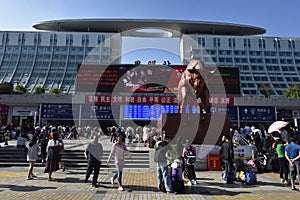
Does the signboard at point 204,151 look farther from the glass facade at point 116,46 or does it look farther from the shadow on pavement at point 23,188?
the glass facade at point 116,46

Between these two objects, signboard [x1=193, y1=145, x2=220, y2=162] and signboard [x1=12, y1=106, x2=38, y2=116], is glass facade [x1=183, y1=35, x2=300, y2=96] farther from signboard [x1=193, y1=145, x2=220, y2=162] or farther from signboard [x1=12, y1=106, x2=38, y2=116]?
signboard [x1=193, y1=145, x2=220, y2=162]

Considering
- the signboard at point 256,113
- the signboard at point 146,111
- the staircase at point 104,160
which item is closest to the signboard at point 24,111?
the signboard at point 146,111

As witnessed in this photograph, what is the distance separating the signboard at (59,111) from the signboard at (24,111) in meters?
4.43

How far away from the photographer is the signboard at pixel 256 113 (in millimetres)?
30047

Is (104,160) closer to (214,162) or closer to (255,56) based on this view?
(214,162)

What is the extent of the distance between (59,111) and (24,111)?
7.57m

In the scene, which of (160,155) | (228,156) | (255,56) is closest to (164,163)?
(160,155)

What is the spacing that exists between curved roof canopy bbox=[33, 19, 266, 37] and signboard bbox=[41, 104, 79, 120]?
4560cm

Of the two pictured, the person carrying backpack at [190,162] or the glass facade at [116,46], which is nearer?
the person carrying backpack at [190,162]

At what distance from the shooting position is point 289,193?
6539mm

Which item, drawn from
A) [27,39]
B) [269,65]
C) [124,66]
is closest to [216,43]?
[269,65]

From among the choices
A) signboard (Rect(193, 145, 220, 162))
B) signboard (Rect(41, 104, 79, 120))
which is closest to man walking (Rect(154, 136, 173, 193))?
signboard (Rect(193, 145, 220, 162))

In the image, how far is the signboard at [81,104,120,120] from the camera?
2908 centimetres

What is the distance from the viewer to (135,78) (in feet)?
83.3
